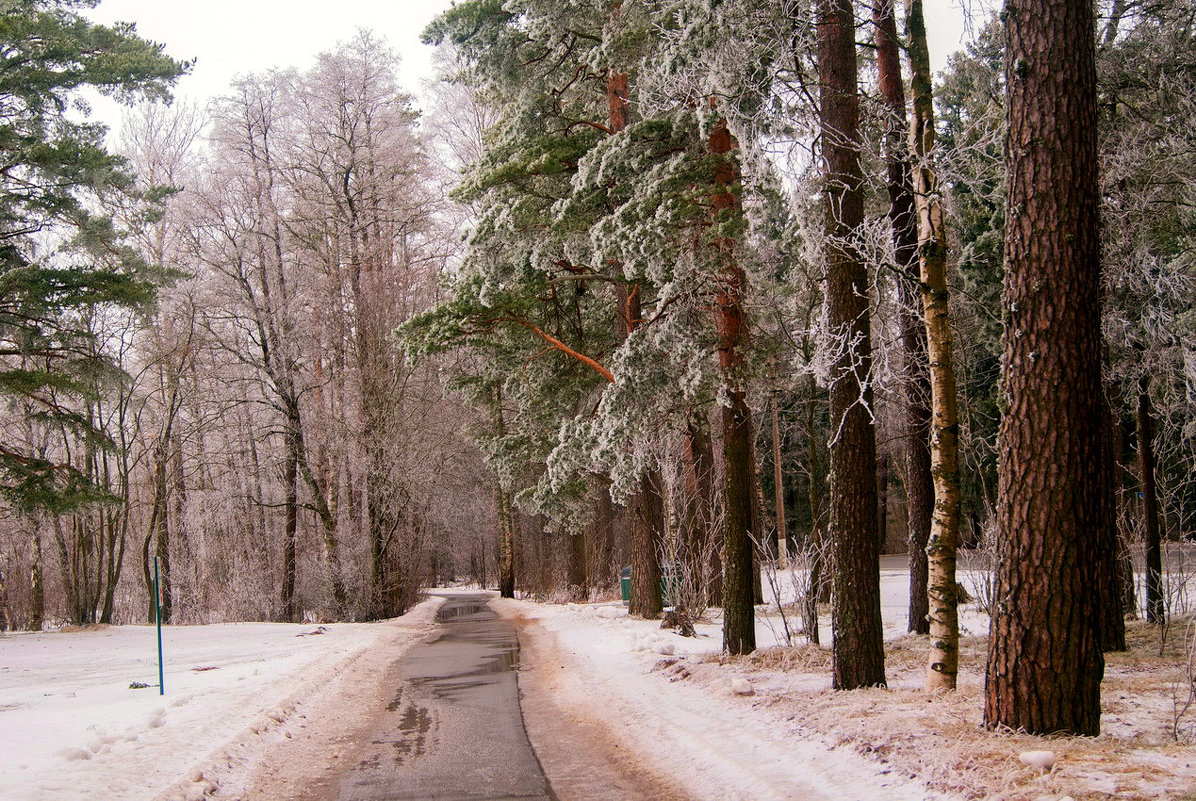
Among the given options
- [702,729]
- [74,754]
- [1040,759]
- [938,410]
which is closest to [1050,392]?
[938,410]

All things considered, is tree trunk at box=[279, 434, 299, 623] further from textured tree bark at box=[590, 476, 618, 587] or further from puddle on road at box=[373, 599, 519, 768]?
textured tree bark at box=[590, 476, 618, 587]

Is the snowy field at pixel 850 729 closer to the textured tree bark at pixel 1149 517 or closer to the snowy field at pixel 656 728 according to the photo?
the snowy field at pixel 656 728

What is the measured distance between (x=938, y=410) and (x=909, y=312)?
4.49ft

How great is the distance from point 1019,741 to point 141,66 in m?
17.5

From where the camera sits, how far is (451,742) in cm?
728

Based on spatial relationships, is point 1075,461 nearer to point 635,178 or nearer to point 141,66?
point 635,178

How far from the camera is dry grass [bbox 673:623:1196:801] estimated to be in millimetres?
4355

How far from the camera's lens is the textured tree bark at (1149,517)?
11125 mm

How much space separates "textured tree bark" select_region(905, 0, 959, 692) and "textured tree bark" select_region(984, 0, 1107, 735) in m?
1.32

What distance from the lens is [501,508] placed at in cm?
2925

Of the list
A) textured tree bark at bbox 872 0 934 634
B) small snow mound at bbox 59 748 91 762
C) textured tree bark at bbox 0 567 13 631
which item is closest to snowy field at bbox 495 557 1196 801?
textured tree bark at bbox 872 0 934 634

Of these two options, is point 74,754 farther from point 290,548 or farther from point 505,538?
point 505,538

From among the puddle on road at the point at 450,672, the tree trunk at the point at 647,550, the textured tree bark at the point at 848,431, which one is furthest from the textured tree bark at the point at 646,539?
the textured tree bark at the point at 848,431

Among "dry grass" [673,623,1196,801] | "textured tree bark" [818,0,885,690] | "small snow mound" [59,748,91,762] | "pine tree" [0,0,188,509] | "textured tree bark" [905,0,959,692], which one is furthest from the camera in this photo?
"pine tree" [0,0,188,509]
